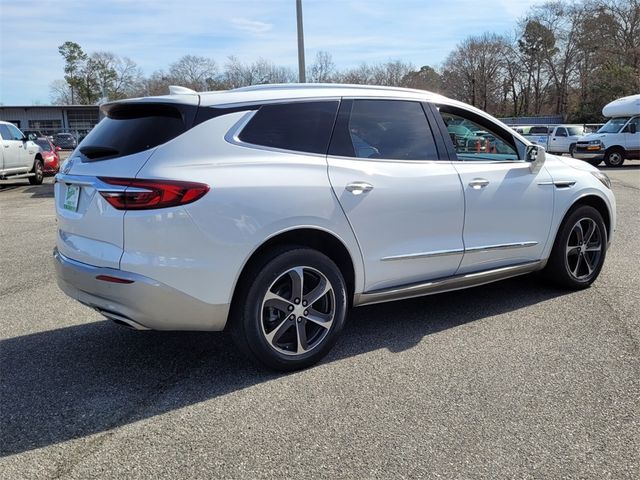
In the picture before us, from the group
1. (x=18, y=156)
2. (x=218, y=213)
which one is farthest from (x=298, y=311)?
(x=18, y=156)

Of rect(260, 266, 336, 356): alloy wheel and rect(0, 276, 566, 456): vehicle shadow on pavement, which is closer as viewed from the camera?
rect(0, 276, 566, 456): vehicle shadow on pavement

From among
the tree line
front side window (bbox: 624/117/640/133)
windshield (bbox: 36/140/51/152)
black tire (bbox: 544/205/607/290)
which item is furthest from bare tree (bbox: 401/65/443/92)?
black tire (bbox: 544/205/607/290)

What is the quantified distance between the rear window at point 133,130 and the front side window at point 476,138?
213 cm

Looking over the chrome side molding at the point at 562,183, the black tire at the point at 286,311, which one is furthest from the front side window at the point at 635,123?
the black tire at the point at 286,311

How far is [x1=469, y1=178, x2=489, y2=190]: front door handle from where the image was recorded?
450 centimetres

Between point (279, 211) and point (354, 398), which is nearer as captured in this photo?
point (354, 398)

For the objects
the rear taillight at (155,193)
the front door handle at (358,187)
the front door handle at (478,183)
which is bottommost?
the front door handle at (478,183)

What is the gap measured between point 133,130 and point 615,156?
78.8 feet

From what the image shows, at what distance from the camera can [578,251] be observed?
5.42 m

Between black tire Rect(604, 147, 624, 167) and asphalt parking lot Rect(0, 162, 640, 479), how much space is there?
2089 centimetres

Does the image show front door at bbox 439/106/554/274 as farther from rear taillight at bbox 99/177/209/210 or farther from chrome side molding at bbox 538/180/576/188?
rear taillight at bbox 99/177/209/210

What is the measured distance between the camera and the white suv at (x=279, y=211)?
3.32 m

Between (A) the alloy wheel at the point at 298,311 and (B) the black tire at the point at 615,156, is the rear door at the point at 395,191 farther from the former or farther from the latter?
(B) the black tire at the point at 615,156

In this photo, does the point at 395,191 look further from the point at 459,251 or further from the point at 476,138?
the point at 476,138
